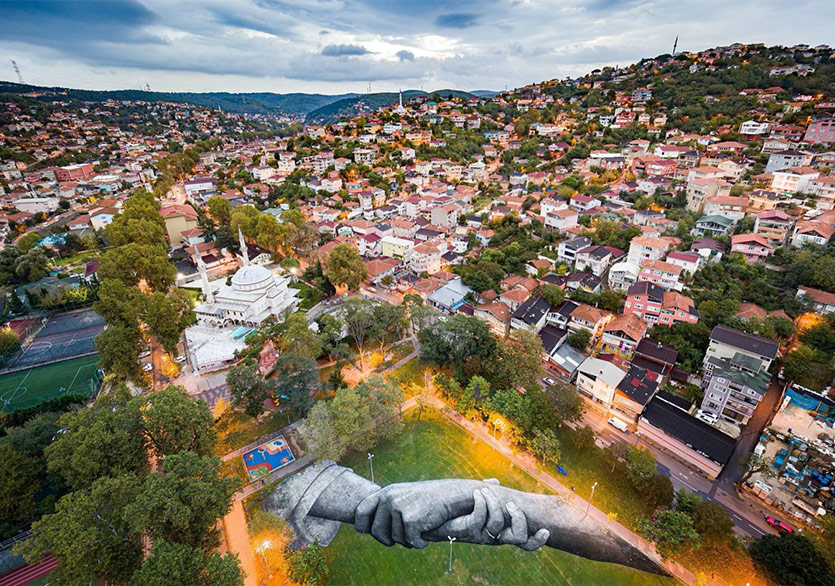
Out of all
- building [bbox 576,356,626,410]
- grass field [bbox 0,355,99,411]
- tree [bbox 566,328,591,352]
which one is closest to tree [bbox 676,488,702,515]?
building [bbox 576,356,626,410]

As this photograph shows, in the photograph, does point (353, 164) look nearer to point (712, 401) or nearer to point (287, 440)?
point (287, 440)

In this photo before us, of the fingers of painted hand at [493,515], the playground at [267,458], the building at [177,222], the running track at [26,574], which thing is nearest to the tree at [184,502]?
the playground at [267,458]

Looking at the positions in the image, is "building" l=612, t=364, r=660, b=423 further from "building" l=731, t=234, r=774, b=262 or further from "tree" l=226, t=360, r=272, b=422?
"tree" l=226, t=360, r=272, b=422

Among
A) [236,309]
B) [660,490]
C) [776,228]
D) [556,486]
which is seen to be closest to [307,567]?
[556,486]

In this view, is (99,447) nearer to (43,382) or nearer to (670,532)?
(43,382)

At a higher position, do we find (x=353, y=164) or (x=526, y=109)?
(x=526, y=109)

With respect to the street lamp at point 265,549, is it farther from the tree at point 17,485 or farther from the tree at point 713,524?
the tree at point 713,524

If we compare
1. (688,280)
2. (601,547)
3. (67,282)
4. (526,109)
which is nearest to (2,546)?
(601,547)
